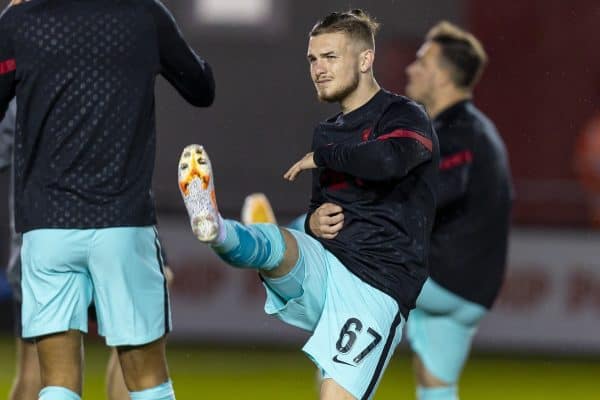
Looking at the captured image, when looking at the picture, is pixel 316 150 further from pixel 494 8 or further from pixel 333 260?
pixel 494 8

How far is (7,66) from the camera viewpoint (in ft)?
13.9

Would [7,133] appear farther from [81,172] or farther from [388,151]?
[388,151]

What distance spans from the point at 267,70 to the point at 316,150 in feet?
28.6

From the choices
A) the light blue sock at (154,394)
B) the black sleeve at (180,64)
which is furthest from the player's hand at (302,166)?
the light blue sock at (154,394)

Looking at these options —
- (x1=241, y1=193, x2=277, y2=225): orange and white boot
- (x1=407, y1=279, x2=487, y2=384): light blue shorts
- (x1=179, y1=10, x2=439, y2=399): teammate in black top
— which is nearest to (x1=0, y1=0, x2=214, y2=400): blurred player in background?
(x1=179, y1=10, x2=439, y2=399): teammate in black top

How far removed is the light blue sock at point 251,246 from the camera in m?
4.02

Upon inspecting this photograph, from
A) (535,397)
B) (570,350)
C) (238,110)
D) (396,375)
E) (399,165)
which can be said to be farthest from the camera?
(238,110)

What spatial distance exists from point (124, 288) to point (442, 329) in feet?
6.70

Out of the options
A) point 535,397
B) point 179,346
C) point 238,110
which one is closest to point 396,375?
point 535,397

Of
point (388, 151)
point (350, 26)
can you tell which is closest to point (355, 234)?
point (388, 151)

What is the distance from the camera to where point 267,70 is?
12914 mm

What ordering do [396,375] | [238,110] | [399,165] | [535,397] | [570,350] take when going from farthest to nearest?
1. [238,110]
2. [570,350]
3. [396,375]
4. [535,397]
5. [399,165]

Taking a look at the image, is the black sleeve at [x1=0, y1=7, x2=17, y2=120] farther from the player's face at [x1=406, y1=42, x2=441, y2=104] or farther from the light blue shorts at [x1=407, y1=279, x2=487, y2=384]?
the player's face at [x1=406, y1=42, x2=441, y2=104]

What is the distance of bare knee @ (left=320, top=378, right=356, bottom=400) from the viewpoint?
429 centimetres
